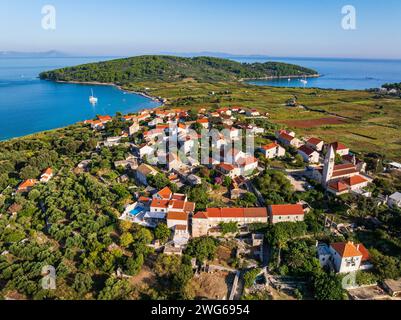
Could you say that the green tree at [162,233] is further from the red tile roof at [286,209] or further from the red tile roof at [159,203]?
the red tile roof at [286,209]

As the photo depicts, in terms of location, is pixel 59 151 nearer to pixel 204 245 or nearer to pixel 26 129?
pixel 26 129

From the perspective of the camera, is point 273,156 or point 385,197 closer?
point 385,197

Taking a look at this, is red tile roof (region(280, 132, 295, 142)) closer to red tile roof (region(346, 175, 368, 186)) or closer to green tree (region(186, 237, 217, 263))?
red tile roof (region(346, 175, 368, 186))

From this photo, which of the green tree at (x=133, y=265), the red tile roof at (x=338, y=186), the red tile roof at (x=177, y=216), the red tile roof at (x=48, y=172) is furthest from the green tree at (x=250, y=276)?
the red tile roof at (x=48, y=172)
